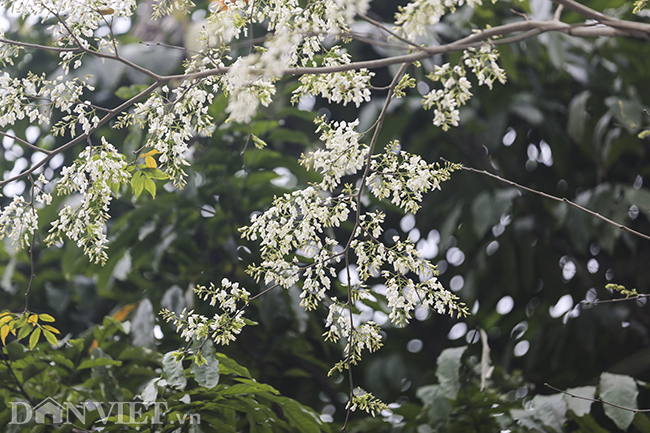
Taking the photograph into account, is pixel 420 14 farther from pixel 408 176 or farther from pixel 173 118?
pixel 173 118

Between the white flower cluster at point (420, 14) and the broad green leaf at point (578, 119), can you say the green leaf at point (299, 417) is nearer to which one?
the white flower cluster at point (420, 14)

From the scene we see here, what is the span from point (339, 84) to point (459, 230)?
4.80ft

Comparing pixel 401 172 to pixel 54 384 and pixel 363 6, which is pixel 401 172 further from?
pixel 54 384

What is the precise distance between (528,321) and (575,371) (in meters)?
0.27

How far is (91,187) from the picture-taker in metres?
0.88

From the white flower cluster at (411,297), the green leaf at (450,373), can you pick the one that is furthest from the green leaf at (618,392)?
the white flower cluster at (411,297)

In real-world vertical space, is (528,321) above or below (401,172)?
below

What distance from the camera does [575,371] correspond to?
1992 mm

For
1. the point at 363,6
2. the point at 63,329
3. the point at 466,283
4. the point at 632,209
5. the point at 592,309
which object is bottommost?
the point at 63,329

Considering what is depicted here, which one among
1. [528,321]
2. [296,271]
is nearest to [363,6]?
[296,271]

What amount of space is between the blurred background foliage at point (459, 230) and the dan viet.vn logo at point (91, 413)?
0.35 metres

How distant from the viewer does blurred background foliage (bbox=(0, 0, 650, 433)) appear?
5.70 feet

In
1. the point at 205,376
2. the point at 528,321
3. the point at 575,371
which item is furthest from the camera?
the point at 528,321

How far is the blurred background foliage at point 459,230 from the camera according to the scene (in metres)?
1.74
